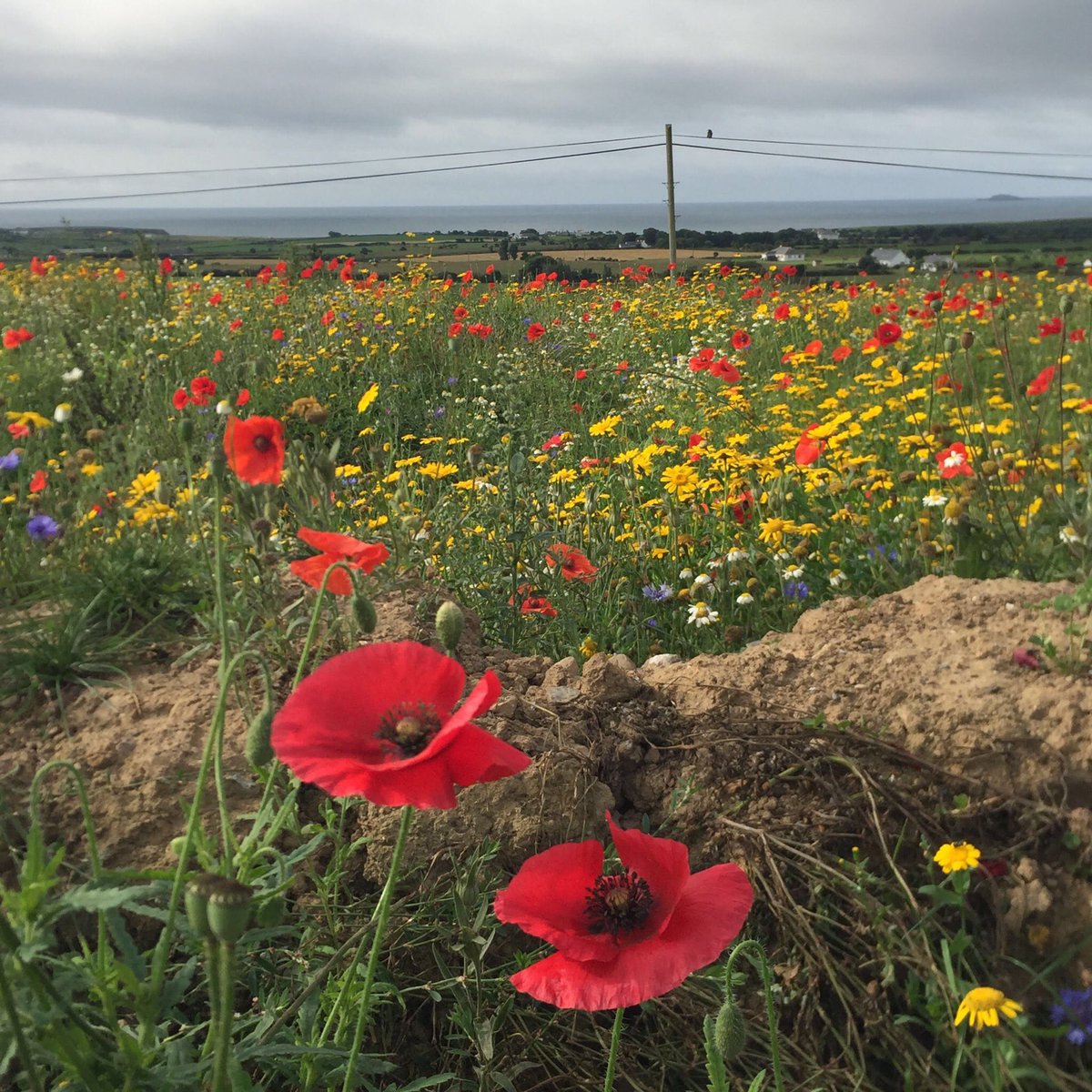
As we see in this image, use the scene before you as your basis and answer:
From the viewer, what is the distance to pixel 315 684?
1029 mm

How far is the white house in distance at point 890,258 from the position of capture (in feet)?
32.6

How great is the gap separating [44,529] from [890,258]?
9.72 m

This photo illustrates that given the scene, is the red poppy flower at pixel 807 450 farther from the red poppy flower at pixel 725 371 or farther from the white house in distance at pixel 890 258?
the white house in distance at pixel 890 258

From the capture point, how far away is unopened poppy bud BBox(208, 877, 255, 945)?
29.4 inches

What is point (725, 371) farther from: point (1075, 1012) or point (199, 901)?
point (199, 901)

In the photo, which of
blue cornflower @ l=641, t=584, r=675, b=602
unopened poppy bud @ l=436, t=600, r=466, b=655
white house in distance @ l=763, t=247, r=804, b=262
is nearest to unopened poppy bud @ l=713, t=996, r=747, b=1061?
unopened poppy bud @ l=436, t=600, r=466, b=655

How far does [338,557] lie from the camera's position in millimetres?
1420

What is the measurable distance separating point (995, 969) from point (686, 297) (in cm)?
770

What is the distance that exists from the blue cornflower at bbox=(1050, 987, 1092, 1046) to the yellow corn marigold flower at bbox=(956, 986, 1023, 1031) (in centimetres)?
16

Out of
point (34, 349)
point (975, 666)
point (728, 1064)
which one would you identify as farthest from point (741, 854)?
point (34, 349)

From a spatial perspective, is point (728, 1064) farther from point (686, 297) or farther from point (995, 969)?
point (686, 297)

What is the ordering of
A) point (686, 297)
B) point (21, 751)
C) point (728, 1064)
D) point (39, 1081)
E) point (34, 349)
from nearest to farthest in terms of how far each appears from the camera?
point (39, 1081), point (728, 1064), point (21, 751), point (34, 349), point (686, 297)

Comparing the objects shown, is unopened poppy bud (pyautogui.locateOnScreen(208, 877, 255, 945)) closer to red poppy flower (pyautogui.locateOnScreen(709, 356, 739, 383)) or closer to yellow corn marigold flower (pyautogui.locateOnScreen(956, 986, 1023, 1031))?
yellow corn marigold flower (pyautogui.locateOnScreen(956, 986, 1023, 1031))

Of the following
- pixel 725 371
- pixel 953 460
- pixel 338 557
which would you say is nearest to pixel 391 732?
pixel 338 557
